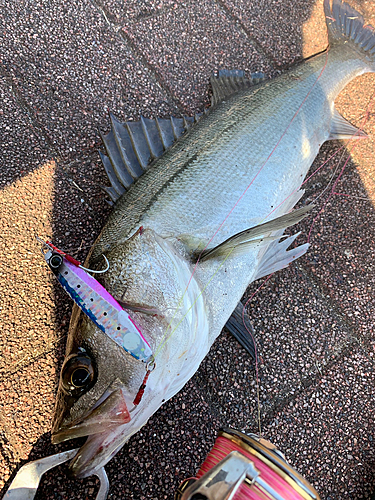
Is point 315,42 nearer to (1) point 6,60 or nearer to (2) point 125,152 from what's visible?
(2) point 125,152

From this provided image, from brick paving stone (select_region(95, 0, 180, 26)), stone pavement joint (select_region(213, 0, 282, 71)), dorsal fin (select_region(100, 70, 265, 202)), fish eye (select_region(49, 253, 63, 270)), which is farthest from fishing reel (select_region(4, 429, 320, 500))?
brick paving stone (select_region(95, 0, 180, 26))

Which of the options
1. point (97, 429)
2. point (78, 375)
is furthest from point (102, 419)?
point (78, 375)

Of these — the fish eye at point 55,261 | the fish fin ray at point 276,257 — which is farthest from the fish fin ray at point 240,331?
the fish eye at point 55,261

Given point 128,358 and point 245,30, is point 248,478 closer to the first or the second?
point 128,358

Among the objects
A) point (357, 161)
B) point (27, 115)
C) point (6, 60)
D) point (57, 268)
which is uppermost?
point (6, 60)

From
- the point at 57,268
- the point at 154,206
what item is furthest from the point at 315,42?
the point at 57,268

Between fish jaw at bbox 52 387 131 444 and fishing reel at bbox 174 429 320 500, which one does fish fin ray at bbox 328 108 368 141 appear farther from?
fish jaw at bbox 52 387 131 444

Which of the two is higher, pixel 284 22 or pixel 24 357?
pixel 284 22
